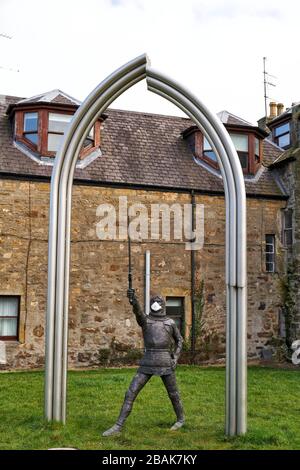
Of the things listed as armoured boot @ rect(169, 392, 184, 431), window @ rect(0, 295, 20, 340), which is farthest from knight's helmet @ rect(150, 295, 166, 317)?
window @ rect(0, 295, 20, 340)

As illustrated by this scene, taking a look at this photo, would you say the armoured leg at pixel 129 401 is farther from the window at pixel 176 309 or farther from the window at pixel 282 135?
the window at pixel 282 135

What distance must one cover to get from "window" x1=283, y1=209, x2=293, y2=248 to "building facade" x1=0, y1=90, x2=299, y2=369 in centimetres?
7

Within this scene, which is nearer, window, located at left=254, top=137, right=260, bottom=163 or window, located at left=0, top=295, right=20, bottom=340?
window, located at left=0, top=295, right=20, bottom=340

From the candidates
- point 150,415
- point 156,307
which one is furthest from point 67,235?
point 150,415

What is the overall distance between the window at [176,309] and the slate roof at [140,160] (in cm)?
345

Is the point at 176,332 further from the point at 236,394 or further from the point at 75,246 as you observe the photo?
the point at 75,246

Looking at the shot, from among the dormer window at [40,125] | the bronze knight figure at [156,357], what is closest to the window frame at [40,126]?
the dormer window at [40,125]

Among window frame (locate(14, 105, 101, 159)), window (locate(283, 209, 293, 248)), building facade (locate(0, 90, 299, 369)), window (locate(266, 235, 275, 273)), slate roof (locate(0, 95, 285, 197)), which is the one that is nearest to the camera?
building facade (locate(0, 90, 299, 369))

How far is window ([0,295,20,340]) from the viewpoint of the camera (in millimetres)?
14930

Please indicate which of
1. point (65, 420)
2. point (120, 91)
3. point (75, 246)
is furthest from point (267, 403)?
point (75, 246)

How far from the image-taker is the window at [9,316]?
49.0ft

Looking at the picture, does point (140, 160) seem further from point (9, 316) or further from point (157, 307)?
point (157, 307)

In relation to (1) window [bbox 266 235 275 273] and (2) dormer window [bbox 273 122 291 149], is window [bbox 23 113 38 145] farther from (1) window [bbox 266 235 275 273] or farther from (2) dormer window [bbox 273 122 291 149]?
(2) dormer window [bbox 273 122 291 149]

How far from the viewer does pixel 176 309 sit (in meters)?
16.4
